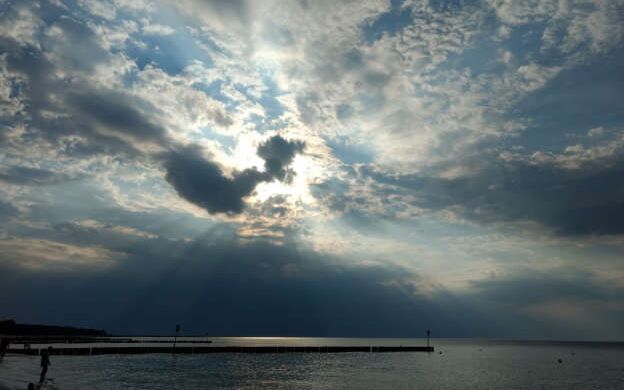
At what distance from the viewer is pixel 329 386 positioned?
151 feet

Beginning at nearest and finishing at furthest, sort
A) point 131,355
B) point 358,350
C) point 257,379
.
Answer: point 257,379 → point 131,355 → point 358,350

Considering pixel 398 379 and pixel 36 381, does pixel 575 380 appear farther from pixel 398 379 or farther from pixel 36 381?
pixel 36 381

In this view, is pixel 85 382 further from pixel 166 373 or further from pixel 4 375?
pixel 166 373

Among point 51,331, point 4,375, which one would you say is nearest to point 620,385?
point 4,375

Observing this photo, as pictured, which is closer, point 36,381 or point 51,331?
point 36,381

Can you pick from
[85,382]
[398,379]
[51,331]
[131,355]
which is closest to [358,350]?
[131,355]

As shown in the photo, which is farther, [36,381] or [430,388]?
[430,388]

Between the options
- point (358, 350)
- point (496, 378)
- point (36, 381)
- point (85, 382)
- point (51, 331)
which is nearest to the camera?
point (36, 381)

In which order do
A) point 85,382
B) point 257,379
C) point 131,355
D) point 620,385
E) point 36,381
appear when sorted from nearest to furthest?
point 36,381 < point 85,382 < point 257,379 < point 620,385 < point 131,355

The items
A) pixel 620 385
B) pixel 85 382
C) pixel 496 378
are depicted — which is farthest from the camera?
pixel 496 378

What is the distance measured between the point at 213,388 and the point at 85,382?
40.4 feet

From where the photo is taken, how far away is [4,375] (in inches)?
1512

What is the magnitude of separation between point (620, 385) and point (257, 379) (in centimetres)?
4596

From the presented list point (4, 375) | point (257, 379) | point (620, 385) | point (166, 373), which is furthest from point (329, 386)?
point (620, 385)
